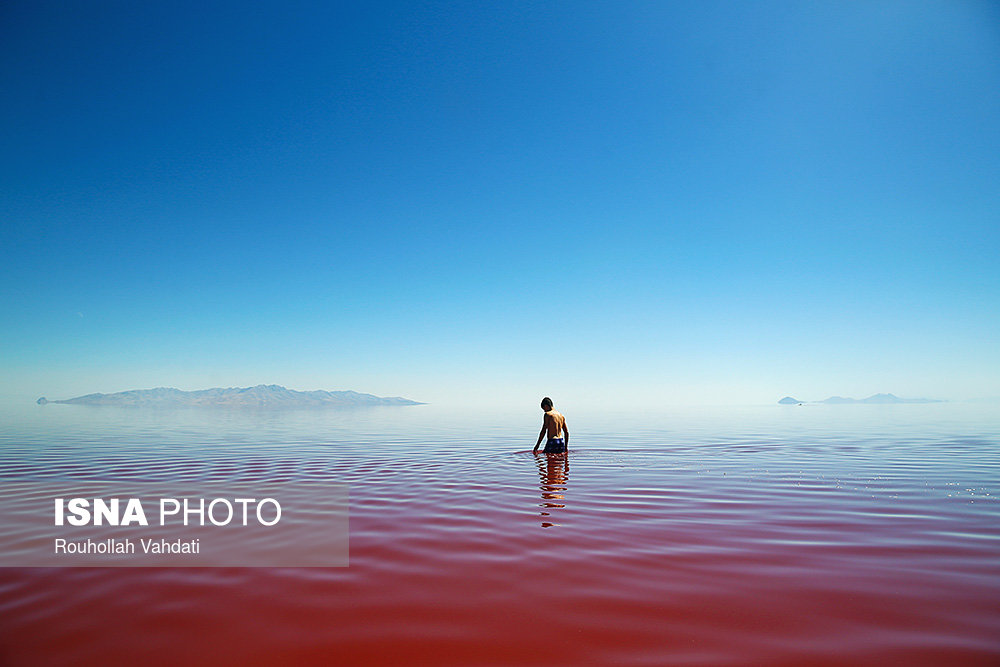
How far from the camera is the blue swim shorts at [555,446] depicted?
653 inches

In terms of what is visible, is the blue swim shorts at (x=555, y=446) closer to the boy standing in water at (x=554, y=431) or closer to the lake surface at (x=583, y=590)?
the boy standing in water at (x=554, y=431)

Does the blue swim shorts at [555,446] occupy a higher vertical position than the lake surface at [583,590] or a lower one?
lower

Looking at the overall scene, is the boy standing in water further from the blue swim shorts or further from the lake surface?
the lake surface

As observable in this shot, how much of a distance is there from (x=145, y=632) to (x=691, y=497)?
9.04 meters

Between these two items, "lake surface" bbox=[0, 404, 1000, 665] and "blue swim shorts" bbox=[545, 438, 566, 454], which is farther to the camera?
"blue swim shorts" bbox=[545, 438, 566, 454]

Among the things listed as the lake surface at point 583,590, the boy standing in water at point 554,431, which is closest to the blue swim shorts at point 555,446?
the boy standing in water at point 554,431

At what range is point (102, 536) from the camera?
7062 mm

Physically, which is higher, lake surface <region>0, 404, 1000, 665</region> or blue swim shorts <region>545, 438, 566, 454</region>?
lake surface <region>0, 404, 1000, 665</region>

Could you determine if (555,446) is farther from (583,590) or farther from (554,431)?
(583,590)

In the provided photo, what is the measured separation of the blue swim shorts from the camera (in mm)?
16594

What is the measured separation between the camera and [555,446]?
16688 millimetres

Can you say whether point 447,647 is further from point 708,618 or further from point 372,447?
point 372,447

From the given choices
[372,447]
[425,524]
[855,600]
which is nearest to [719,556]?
[855,600]

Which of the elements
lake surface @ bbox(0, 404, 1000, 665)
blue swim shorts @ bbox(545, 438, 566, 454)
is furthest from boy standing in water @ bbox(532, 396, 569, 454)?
lake surface @ bbox(0, 404, 1000, 665)
